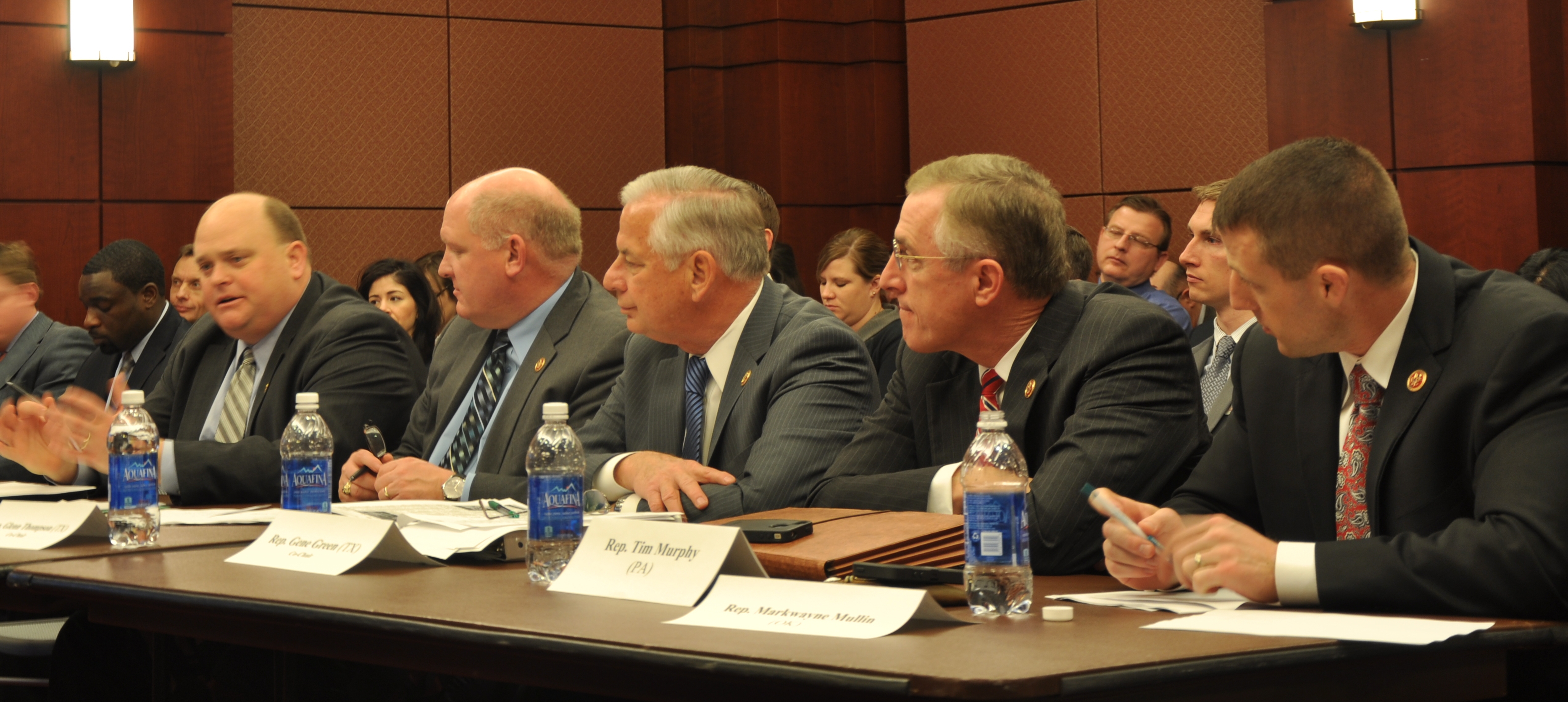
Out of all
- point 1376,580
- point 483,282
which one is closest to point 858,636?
point 1376,580

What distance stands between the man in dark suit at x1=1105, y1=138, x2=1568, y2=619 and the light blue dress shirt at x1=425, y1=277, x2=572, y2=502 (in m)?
1.69

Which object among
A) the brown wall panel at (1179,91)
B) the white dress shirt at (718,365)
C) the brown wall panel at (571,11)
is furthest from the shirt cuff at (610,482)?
the brown wall panel at (571,11)

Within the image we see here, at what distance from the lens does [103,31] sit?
613cm

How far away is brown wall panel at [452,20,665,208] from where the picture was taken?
7.17 meters

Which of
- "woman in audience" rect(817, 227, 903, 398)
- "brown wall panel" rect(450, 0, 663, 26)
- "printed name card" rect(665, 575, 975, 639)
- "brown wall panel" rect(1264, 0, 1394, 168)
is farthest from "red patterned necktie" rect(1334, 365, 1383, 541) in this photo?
"brown wall panel" rect(450, 0, 663, 26)

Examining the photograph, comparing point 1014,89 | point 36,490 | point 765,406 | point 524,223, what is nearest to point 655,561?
point 765,406

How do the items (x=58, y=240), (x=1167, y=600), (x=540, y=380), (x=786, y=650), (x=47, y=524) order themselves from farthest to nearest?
(x=58, y=240) → (x=540, y=380) → (x=47, y=524) → (x=1167, y=600) → (x=786, y=650)

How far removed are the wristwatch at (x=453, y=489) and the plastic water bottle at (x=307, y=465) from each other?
275mm

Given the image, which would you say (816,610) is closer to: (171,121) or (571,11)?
(171,121)

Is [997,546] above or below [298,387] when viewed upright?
below

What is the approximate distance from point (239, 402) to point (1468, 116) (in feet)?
13.7

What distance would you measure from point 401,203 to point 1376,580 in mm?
5962

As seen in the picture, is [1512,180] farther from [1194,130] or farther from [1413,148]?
[1194,130]

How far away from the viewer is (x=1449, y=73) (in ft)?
17.3
